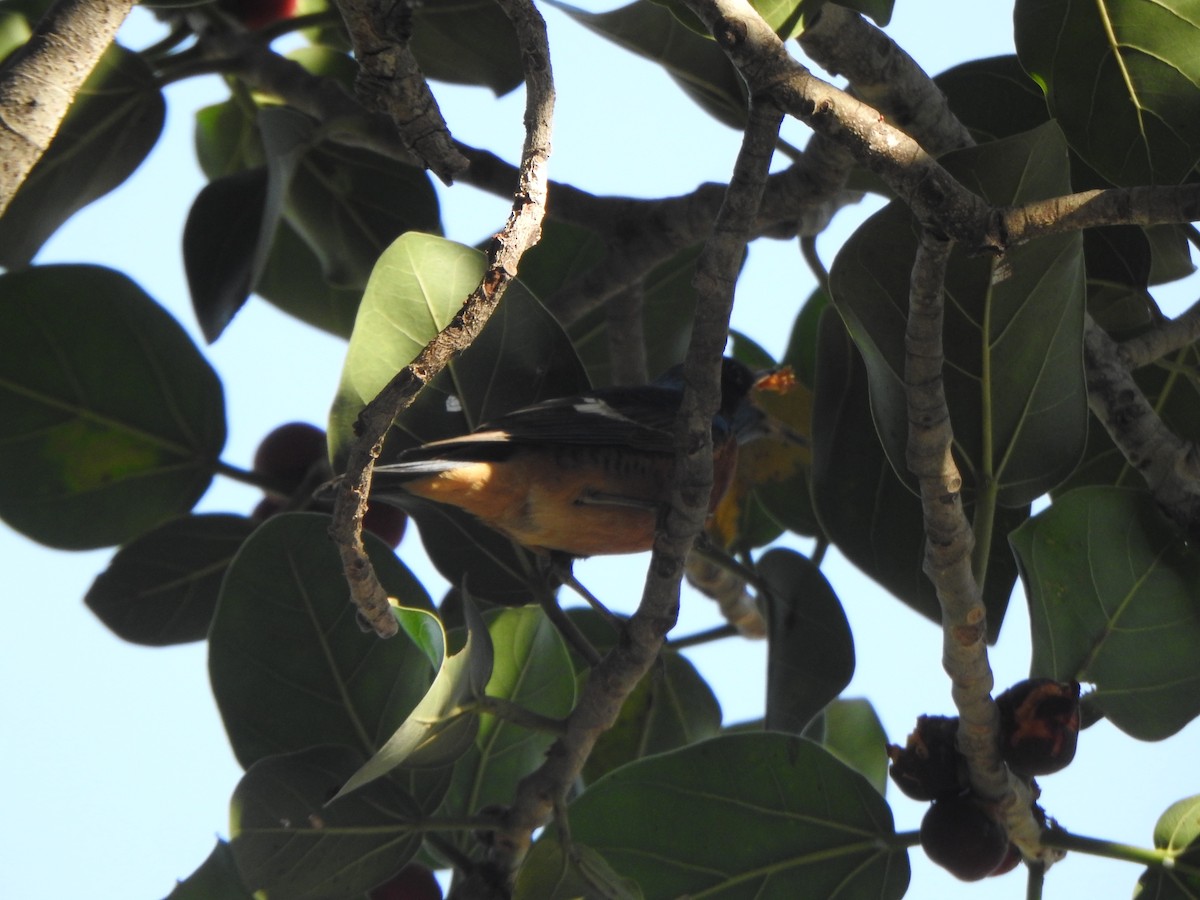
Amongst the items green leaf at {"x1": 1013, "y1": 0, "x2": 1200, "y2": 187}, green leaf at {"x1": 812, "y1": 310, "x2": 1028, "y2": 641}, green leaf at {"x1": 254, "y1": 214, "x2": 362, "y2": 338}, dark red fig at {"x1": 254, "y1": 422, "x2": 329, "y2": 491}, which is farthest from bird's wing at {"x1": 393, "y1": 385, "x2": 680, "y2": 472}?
green leaf at {"x1": 254, "y1": 214, "x2": 362, "y2": 338}

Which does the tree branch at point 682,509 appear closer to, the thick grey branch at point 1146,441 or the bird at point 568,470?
the bird at point 568,470

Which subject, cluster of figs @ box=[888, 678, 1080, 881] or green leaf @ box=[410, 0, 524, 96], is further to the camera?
green leaf @ box=[410, 0, 524, 96]

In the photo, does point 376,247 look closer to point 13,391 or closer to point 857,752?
point 13,391

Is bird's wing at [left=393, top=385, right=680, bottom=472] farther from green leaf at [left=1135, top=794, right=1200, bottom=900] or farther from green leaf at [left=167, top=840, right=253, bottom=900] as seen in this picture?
green leaf at [left=1135, top=794, right=1200, bottom=900]

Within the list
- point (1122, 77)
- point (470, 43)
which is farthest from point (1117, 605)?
point (470, 43)

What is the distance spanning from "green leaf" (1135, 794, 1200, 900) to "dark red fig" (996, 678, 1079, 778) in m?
0.26

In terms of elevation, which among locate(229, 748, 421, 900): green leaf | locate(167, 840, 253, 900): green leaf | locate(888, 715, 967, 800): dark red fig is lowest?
locate(167, 840, 253, 900): green leaf

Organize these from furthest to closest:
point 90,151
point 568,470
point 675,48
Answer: point 90,151, point 568,470, point 675,48

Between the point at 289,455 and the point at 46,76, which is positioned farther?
the point at 289,455

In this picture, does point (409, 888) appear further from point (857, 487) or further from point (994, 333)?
point (994, 333)

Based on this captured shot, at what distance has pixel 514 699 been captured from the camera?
6.32 ft

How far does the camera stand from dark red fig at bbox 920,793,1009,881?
4.96 feet

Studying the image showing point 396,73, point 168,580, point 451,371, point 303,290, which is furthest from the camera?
point 303,290

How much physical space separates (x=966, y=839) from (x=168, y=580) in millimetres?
1507
